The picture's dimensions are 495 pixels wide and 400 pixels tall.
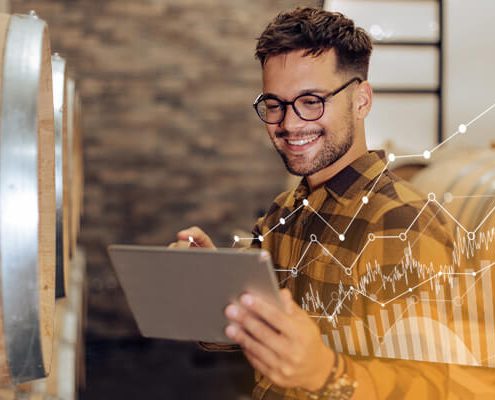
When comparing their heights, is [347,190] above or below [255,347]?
above

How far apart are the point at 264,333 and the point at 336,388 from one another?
0.10 meters

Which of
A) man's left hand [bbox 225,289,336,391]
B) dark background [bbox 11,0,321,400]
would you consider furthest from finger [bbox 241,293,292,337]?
dark background [bbox 11,0,321,400]

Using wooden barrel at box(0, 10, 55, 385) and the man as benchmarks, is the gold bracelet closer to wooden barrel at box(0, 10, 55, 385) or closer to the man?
the man

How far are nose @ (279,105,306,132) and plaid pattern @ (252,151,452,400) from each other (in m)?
0.07

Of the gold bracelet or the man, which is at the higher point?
the man

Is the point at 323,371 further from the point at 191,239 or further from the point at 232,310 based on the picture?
the point at 191,239

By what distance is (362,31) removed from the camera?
69 centimetres

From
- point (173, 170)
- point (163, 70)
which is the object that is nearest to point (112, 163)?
point (173, 170)

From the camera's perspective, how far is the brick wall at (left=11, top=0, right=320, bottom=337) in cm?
274

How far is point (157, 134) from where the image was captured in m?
2.89

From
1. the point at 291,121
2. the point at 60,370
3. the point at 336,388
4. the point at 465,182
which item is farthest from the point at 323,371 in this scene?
the point at 60,370

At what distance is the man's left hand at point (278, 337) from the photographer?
57 cm

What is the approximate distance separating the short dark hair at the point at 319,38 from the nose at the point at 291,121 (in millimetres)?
55

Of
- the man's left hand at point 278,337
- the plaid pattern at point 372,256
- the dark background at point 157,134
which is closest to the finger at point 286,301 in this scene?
the man's left hand at point 278,337
